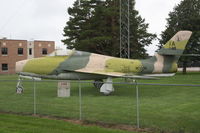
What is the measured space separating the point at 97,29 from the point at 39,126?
124 ft

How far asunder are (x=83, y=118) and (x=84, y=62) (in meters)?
7.84

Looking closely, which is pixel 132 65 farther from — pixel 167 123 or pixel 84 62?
pixel 167 123

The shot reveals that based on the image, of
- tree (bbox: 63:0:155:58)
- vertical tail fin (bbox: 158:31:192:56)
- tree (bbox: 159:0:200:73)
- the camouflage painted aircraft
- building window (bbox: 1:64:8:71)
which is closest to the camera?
the camouflage painted aircraft

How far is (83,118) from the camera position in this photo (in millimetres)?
9266

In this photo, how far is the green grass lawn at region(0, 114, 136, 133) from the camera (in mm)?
7469

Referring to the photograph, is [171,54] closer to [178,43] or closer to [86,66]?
[178,43]

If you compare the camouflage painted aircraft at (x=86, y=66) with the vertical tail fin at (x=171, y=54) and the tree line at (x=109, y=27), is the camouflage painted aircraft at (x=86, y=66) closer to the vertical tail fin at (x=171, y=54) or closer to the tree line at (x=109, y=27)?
the vertical tail fin at (x=171, y=54)

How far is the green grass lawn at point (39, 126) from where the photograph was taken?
747cm

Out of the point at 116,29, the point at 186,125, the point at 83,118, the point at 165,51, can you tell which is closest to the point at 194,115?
the point at 186,125

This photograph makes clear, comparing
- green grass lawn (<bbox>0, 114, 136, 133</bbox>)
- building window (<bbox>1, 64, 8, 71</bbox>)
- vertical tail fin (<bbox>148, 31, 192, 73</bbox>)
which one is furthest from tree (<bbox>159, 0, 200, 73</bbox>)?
green grass lawn (<bbox>0, 114, 136, 133</bbox>)

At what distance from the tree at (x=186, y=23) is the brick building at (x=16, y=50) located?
3425 centimetres

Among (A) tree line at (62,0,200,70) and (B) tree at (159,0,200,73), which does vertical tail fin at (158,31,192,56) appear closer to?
(A) tree line at (62,0,200,70)

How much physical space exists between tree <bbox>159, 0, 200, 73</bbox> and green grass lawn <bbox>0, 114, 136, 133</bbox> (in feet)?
130

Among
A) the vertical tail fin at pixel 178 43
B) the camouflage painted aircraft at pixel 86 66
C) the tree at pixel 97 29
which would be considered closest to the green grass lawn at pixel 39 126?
the camouflage painted aircraft at pixel 86 66
